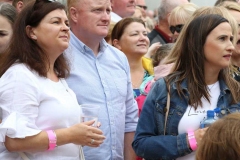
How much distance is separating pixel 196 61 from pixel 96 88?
750 millimetres

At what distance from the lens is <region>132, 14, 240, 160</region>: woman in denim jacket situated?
14.6ft

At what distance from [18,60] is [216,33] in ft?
4.40

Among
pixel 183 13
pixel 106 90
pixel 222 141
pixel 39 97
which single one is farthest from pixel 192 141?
pixel 183 13

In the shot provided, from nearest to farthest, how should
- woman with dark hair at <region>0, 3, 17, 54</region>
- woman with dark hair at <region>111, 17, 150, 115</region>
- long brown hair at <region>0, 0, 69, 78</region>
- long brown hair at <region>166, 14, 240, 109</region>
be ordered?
long brown hair at <region>0, 0, 69, 78</region> → long brown hair at <region>166, 14, 240, 109</region> → woman with dark hair at <region>0, 3, 17, 54</region> → woman with dark hair at <region>111, 17, 150, 115</region>

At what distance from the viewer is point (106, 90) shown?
16.2 ft

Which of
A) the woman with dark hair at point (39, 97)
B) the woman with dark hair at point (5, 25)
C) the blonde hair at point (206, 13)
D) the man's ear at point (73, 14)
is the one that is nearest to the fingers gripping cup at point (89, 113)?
the woman with dark hair at point (39, 97)

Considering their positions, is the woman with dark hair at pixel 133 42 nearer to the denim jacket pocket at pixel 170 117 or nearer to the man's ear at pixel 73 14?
the man's ear at pixel 73 14

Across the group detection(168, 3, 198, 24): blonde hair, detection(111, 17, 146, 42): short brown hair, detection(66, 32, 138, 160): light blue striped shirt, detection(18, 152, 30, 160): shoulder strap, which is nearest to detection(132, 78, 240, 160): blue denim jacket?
detection(66, 32, 138, 160): light blue striped shirt

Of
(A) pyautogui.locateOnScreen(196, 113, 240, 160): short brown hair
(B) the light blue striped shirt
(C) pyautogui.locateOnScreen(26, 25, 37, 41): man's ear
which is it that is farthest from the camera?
(B) the light blue striped shirt

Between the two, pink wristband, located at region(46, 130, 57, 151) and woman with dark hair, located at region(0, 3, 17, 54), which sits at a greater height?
woman with dark hair, located at region(0, 3, 17, 54)

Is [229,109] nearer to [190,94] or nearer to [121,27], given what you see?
[190,94]

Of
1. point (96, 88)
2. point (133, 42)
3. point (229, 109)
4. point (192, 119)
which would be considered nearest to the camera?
point (192, 119)

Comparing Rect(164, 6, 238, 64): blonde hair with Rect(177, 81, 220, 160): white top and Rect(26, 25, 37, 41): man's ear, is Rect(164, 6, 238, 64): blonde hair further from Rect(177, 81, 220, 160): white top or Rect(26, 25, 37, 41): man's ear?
Rect(26, 25, 37, 41): man's ear

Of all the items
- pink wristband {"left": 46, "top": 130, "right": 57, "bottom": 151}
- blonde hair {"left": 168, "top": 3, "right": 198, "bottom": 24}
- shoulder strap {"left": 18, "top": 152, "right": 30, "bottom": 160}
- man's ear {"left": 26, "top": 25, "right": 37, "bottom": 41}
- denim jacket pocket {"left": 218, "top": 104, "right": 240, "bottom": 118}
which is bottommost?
shoulder strap {"left": 18, "top": 152, "right": 30, "bottom": 160}
